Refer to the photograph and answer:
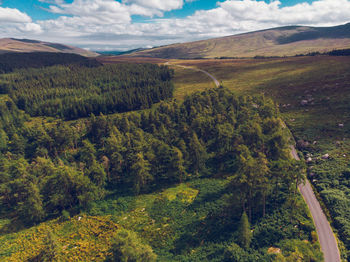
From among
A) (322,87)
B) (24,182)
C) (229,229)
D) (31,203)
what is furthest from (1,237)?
(322,87)

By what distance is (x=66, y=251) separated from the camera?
133ft

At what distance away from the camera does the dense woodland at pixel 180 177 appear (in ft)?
125

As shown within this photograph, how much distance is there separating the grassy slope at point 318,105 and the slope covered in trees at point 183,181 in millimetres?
13385

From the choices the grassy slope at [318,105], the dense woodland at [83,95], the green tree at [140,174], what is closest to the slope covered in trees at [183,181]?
the green tree at [140,174]

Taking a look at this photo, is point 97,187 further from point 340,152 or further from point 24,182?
point 340,152

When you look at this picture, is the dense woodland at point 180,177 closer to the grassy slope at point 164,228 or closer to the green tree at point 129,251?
the green tree at point 129,251

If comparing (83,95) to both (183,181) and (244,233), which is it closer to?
(183,181)

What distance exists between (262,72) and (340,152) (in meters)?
150

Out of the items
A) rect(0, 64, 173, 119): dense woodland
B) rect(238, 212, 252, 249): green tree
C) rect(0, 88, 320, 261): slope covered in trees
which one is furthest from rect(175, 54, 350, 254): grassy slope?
rect(0, 64, 173, 119): dense woodland

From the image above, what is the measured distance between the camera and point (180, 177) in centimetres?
5975

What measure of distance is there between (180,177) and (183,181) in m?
2.31

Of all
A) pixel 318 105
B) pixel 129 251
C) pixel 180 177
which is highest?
pixel 318 105

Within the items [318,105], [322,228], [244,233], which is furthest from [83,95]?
[322,228]

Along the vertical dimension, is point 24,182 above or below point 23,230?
above
